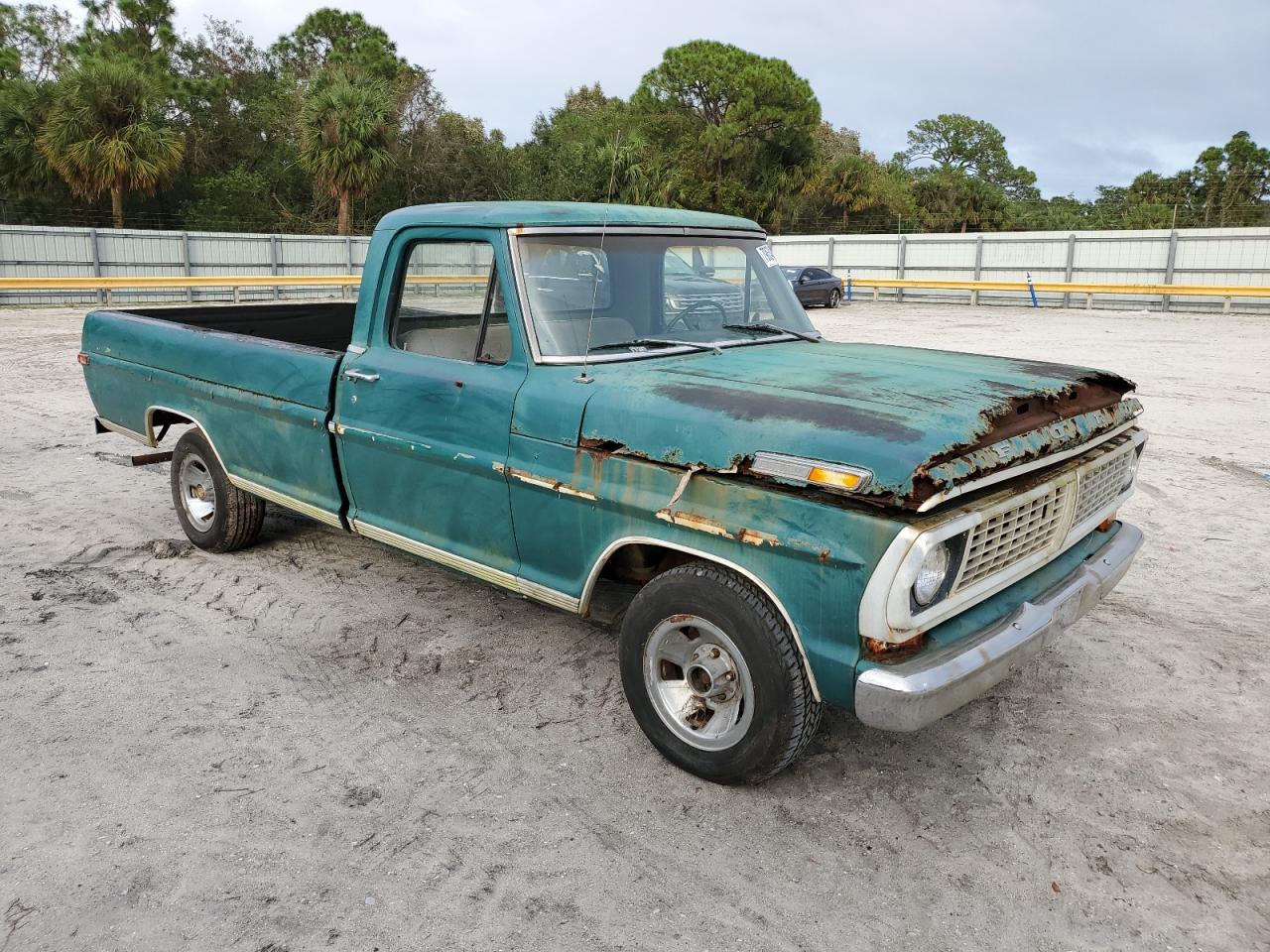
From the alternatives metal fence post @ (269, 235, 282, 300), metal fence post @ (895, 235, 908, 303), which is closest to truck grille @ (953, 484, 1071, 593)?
metal fence post @ (269, 235, 282, 300)

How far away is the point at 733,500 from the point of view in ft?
10.0

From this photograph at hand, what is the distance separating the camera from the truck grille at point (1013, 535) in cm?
304

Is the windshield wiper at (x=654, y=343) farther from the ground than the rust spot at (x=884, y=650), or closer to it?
farther from the ground

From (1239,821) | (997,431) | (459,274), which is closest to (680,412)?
(997,431)

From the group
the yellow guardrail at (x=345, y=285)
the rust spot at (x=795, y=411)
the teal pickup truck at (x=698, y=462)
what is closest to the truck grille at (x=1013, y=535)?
the teal pickup truck at (x=698, y=462)

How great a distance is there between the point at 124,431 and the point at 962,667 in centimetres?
517

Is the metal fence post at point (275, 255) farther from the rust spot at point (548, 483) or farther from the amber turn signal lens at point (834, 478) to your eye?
the amber turn signal lens at point (834, 478)

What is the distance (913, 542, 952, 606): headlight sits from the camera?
289 centimetres

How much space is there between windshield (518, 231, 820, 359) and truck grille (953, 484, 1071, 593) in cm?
148

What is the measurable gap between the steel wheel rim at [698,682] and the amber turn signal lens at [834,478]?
63cm

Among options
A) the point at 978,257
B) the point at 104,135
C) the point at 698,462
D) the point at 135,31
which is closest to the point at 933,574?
the point at 698,462

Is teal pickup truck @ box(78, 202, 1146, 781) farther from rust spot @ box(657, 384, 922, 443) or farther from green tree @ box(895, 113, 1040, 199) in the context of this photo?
green tree @ box(895, 113, 1040, 199)

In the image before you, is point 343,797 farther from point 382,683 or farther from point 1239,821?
point 1239,821

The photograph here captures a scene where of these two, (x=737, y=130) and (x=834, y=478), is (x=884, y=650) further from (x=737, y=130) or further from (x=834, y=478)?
(x=737, y=130)
